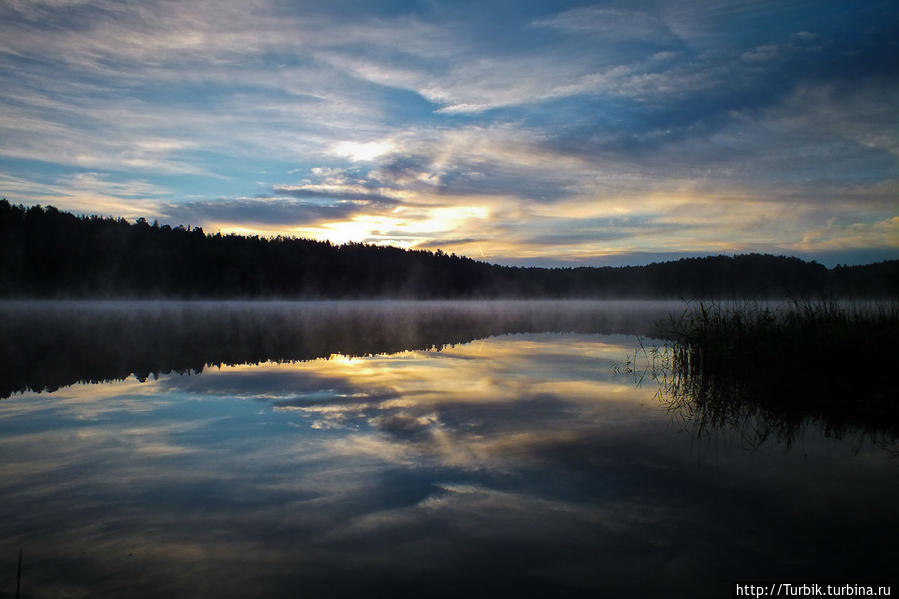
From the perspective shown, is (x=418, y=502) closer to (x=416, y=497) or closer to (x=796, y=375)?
(x=416, y=497)

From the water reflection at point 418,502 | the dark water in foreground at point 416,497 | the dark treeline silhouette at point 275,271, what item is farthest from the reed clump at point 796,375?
the dark treeline silhouette at point 275,271

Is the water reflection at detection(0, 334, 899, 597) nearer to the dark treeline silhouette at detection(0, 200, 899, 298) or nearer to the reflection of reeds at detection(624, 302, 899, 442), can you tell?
the reflection of reeds at detection(624, 302, 899, 442)

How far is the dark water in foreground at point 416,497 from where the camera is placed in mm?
3260

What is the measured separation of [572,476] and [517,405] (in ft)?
10.8

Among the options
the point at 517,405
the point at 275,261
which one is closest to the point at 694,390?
the point at 517,405

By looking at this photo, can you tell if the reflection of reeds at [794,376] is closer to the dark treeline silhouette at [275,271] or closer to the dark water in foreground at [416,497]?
the dark water in foreground at [416,497]

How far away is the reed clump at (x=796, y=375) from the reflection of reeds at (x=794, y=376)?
1 cm

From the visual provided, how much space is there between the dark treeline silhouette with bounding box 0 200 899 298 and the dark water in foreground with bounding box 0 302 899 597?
141 ft

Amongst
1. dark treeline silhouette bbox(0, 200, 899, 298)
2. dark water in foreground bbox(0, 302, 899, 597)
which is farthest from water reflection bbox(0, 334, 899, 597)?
dark treeline silhouette bbox(0, 200, 899, 298)

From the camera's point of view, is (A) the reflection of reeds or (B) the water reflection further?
(A) the reflection of reeds

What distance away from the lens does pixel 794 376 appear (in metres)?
8.67

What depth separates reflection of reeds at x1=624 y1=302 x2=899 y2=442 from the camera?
7121 mm

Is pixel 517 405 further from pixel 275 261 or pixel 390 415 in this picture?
pixel 275 261

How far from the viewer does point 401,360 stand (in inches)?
543
